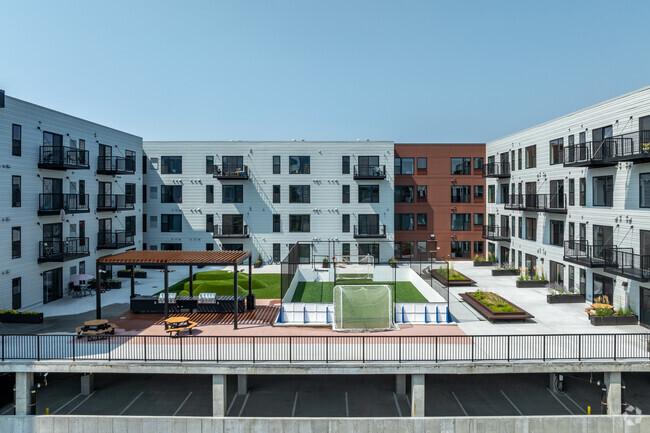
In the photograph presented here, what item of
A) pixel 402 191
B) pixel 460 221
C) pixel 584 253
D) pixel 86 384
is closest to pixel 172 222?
pixel 402 191

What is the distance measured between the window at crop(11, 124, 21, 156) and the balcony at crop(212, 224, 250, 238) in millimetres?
16741

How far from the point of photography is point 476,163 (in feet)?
126

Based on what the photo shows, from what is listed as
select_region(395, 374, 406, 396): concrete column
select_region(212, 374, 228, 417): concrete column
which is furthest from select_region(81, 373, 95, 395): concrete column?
select_region(395, 374, 406, 396): concrete column

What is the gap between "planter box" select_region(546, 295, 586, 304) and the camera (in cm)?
2328

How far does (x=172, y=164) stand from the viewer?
37.2m

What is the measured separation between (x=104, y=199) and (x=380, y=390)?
79.1ft

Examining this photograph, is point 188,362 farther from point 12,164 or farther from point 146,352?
point 12,164

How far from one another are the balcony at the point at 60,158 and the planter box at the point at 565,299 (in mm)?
28269

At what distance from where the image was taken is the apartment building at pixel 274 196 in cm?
3697

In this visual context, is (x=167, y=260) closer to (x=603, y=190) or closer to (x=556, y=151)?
(x=603, y=190)

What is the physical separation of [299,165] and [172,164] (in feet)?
37.5

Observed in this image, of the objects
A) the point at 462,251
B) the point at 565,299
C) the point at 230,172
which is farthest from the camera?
the point at 462,251

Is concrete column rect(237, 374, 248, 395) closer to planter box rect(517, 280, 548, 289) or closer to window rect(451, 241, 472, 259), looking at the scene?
planter box rect(517, 280, 548, 289)

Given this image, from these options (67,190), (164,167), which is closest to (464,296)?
(67,190)
